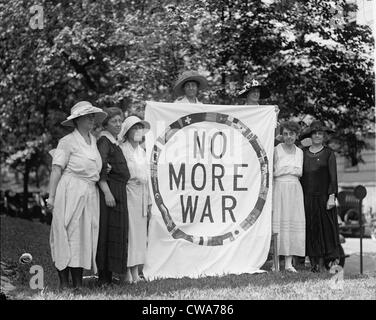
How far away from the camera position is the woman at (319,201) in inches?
273

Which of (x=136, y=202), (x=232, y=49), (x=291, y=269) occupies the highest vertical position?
(x=232, y=49)

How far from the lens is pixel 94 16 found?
37.3ft

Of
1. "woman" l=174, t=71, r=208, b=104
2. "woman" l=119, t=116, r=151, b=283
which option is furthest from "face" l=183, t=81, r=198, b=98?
"woman" l=119, t=116, r=151, b=283

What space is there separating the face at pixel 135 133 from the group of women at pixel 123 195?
0.01 meters

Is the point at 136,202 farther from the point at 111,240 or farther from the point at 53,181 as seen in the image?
the point at 53,181

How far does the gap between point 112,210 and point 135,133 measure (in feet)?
2.74

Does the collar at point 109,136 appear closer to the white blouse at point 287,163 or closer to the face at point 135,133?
the face at point 135,133

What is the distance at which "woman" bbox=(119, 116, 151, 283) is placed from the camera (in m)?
6.14

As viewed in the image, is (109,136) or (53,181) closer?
(53,181)

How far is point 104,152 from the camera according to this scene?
5.91 metres

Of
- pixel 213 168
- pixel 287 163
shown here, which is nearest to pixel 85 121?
pixel 213 168

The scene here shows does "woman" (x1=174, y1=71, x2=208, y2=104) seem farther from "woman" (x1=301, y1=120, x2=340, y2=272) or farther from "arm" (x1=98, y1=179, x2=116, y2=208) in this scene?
"arm" (x1=98, y1=179, x2=116, y2=208)

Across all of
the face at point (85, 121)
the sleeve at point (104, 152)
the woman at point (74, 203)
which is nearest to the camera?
the woman at point (74, 203)

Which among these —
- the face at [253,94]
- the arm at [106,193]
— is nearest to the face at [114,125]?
the arm at [106,193]
